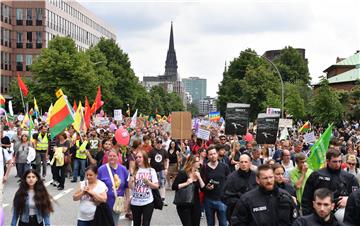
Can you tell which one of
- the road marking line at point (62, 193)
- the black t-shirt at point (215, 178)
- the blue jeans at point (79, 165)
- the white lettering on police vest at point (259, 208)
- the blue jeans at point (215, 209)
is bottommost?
the road marking line at point (62, 193)

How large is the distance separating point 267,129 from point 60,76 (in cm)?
4235

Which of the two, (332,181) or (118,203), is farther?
(118,203)

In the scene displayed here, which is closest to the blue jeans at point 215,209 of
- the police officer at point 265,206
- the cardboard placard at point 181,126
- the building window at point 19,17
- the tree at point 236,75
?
the police officer at point 265,206

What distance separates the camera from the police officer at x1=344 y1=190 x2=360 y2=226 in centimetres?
502

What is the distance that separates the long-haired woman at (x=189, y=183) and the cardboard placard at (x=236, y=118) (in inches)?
250

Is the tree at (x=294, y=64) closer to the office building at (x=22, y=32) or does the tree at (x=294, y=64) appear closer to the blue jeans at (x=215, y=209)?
the office building at (x=22, y=32)

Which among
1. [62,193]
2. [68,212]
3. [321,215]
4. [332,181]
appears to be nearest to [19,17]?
[62,193]

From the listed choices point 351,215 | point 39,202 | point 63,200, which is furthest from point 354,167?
point 63,200

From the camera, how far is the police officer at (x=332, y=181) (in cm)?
658

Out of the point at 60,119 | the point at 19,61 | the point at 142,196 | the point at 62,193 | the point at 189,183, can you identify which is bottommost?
the point at 62,193

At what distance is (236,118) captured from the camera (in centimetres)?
1466

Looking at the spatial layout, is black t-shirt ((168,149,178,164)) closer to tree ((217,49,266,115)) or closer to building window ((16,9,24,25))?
tree ((217,49,266,115))

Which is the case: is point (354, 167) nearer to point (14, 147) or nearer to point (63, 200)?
point (63, 200)

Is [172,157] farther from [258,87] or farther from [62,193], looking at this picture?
[258,87]
